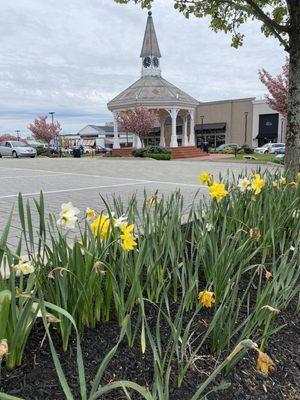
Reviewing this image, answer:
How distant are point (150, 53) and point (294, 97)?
3603 centimetres

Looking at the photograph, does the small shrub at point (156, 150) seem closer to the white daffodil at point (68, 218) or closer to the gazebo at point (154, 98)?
the gazebo at point (154, 98)

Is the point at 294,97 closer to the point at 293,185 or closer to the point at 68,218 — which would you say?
the point at 293,185

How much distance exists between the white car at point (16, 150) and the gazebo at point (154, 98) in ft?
24.5

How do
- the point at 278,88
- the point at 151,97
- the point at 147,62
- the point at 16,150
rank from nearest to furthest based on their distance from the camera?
the point at 278,88, the point at 16,150, the point at 151,97, the point at 147,62

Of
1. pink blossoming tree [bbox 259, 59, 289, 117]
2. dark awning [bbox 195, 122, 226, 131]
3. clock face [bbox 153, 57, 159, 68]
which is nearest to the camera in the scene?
pink blossoming tree [bbox 259, 59, 289, 117]

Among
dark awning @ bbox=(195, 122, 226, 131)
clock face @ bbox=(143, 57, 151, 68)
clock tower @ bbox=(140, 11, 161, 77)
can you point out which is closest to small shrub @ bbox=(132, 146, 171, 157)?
clock tower @ bbox=(140, 11, 161, 77)

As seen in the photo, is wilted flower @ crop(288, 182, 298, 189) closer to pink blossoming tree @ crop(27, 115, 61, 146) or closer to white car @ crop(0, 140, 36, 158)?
white car @ crop(0, 140, 36, 158)

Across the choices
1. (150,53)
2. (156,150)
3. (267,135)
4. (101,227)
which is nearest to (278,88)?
(156,150)

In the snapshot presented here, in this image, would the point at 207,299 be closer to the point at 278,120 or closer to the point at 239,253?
the point at 239,253

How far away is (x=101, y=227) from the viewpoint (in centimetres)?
194

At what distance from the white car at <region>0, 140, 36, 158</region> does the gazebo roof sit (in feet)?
27.1

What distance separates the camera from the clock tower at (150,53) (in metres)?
39.0

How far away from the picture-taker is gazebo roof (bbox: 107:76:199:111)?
33469 millimetres

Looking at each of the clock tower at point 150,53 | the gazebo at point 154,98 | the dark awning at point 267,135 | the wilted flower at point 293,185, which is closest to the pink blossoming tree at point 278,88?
the gazebo at point 154,98
